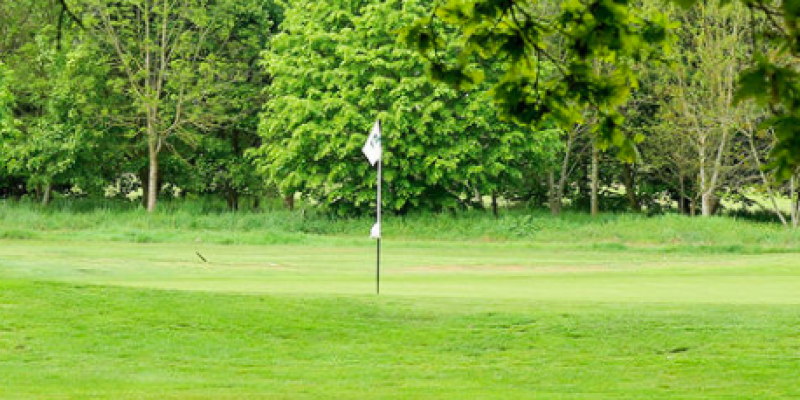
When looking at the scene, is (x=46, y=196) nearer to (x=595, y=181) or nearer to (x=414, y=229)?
(x=414, y=229)

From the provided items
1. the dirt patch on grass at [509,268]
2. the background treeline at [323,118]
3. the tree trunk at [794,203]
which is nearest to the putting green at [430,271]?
the dirt patch on grass at [509,268]

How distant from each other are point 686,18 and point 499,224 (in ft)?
30.5

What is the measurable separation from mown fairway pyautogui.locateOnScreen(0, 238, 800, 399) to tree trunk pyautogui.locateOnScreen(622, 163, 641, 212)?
2739 centimetres

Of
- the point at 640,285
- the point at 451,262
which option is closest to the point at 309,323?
the point at 640,285

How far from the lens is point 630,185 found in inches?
1884

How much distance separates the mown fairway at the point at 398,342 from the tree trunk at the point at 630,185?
1079 inches

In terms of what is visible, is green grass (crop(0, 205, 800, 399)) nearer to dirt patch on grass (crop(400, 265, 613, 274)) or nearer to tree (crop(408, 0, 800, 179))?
dirt patch on grass (crop(400, 265, 613, 274))

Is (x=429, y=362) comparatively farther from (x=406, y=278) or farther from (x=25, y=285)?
(x=406, y=278)

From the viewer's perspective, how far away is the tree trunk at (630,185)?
47.5 metres

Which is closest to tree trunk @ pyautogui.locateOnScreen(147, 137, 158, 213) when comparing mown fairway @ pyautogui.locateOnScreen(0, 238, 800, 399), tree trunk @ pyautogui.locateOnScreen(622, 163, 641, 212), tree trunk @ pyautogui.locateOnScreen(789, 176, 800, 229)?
tree trunk @ pyautogui.locateOnScreen(622, 163, 641, 212)

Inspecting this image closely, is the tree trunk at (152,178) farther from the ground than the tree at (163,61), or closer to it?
closer to it

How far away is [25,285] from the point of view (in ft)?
50.2

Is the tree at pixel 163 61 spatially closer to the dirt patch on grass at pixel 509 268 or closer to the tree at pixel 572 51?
the dirt patch on grass at pixel 509 268

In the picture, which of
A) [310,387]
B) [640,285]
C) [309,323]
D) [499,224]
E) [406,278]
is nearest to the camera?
[310,387]
